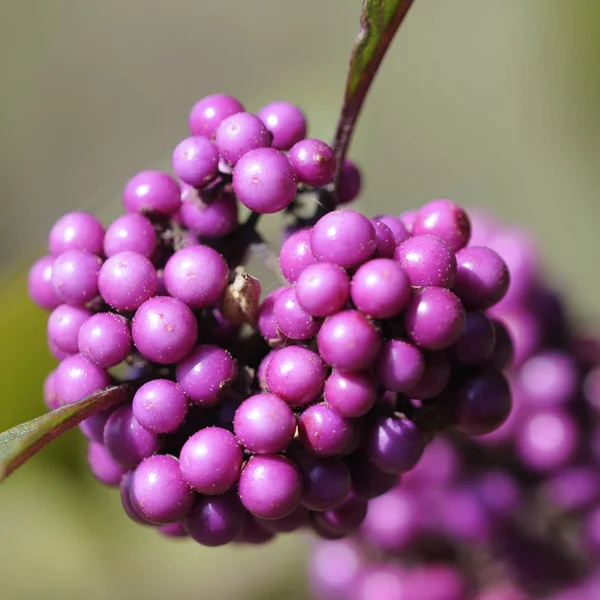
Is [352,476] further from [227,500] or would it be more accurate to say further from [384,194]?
[384,194]

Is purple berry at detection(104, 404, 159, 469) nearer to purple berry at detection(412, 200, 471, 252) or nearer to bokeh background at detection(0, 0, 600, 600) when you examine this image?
purple berry at detection(412, 200, 471, 252)

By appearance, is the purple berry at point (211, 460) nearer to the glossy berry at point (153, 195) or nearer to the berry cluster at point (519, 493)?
the glossy berry at point (153, 195)

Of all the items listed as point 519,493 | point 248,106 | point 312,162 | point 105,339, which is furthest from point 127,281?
point 248,106

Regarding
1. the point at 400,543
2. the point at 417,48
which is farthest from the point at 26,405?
the point at 417,48

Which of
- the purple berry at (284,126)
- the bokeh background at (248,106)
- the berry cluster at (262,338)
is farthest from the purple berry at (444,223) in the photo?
the bokeh background at (248,106)

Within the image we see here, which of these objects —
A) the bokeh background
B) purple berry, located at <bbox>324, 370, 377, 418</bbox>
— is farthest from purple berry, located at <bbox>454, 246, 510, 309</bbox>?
the bokeh background
